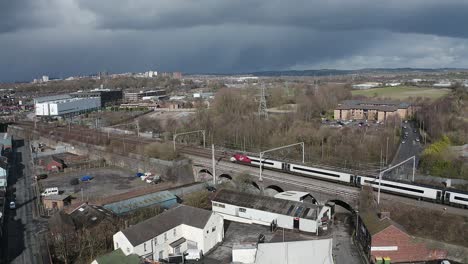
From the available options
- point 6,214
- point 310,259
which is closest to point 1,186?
point 6,214

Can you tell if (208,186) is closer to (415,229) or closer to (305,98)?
(415,229)

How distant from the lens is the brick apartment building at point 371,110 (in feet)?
213

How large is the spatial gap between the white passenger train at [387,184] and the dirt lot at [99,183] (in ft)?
44.5

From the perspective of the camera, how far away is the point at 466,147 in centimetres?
4062

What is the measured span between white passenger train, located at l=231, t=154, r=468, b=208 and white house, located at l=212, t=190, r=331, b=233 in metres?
5.04

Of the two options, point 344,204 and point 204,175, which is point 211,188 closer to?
point 204,175

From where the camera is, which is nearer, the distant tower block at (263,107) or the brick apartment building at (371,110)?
the distant tower block at (263,107)

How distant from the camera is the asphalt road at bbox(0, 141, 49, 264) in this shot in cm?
2161

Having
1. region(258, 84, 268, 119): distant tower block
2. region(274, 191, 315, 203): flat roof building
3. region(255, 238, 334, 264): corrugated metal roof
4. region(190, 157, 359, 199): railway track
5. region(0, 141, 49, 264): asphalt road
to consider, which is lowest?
region(0, 141, 49, 264): asphalt road

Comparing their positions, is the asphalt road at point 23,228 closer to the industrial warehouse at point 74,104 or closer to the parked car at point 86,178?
the parked car at point 86,178

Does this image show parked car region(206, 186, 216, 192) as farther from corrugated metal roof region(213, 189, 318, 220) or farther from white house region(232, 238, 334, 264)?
white house region(232, 238, 334, 264)

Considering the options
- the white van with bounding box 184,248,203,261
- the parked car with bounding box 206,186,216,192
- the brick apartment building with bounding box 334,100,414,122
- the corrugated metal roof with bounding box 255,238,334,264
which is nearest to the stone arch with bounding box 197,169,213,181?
the parked car with bounding box 206,186,216,192

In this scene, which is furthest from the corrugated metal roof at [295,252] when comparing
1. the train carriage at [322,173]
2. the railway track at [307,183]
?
the train carriage at [322,173]

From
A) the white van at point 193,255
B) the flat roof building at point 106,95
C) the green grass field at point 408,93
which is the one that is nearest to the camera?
the white van at point 193,255
